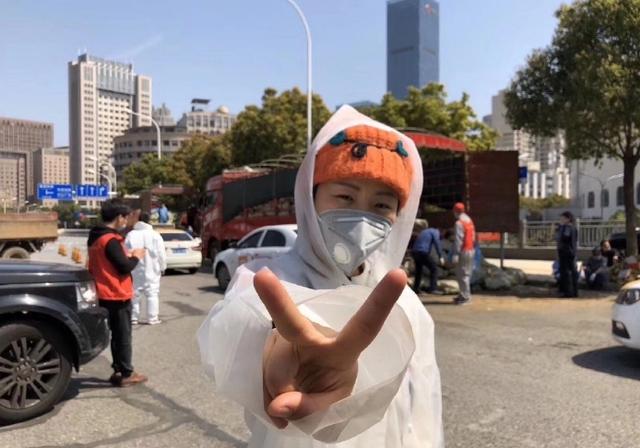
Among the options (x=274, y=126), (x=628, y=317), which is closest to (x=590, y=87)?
(x=628, y=317)

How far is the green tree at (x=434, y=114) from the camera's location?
28875 millimetres

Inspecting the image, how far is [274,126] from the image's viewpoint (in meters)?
33.2

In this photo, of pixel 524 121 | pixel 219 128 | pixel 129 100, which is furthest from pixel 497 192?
pixel 219 128

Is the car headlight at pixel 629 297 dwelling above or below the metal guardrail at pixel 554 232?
below

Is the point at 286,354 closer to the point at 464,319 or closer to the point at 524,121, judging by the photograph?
the point at 464,319

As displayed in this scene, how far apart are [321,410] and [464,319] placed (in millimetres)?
9116

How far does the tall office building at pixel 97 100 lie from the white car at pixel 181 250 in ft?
215

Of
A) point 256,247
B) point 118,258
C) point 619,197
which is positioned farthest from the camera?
point 619,197

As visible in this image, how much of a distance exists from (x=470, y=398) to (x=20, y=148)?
344 ft

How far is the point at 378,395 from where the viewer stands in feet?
3.76

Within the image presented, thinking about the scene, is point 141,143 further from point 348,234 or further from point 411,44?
point 348,234

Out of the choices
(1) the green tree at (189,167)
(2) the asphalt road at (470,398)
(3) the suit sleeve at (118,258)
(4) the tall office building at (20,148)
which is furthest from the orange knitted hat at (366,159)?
(4) the tall office building at (20,148)

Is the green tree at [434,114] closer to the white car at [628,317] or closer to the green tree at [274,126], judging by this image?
the green tree at [274,126]

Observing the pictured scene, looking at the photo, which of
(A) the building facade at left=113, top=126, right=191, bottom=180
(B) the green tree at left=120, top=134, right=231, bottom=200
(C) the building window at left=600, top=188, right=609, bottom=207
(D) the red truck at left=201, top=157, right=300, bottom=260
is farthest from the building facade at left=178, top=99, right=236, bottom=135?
(D) the red truck at left=201, top=157, right=300, bottom=260
